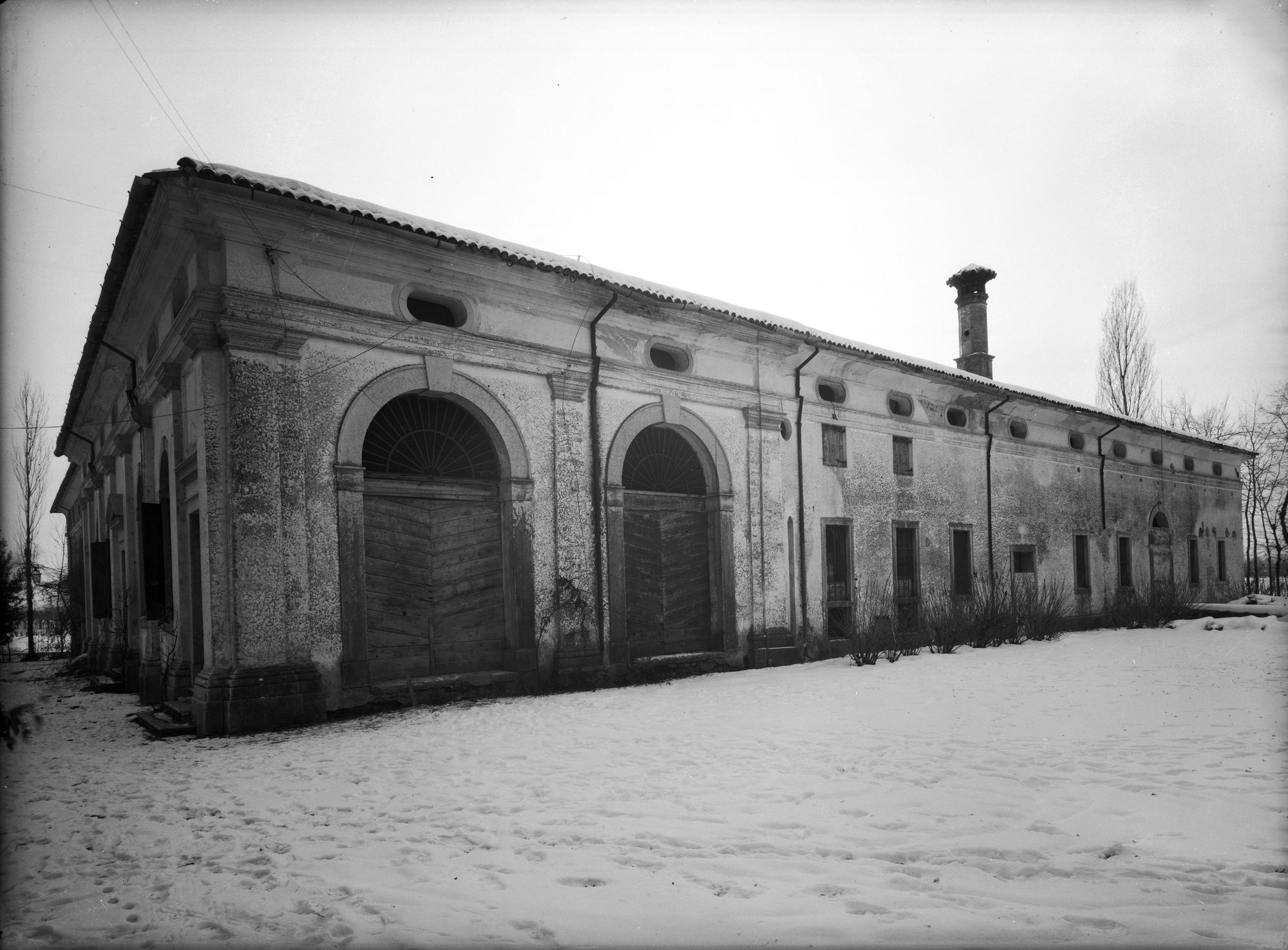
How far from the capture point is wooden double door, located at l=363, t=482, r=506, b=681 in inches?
352

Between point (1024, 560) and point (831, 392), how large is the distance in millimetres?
7282

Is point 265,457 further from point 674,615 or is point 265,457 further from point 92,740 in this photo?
point 674,615

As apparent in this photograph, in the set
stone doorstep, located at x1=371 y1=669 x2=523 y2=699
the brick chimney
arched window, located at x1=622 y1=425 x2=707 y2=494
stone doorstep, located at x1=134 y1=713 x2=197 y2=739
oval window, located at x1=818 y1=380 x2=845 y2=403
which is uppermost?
the brick chimney

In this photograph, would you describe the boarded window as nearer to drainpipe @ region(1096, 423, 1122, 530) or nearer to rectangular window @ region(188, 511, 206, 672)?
rectangular window @ region(188, 511, 206, 672)

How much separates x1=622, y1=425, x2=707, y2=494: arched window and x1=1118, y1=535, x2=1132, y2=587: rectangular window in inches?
571

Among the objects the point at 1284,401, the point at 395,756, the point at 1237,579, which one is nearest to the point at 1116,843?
the point at 1284,401

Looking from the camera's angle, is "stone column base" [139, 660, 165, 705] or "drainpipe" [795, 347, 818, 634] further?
"drainpipe" [795, 347, 818, 634]

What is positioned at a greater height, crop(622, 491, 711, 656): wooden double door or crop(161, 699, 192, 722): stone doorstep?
crop(622, 491, 711, 656): wooden double door

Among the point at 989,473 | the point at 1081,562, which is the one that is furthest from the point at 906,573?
the point at 1081,562

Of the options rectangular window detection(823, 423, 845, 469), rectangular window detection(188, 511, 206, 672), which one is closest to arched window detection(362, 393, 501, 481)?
rectangular window detection(188, 511, 206, 672)

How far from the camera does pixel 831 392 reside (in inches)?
567

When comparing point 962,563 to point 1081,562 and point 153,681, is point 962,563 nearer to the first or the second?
point 1081,562

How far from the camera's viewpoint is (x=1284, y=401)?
14.3ft

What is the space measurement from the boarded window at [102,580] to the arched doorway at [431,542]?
6.69 metres
